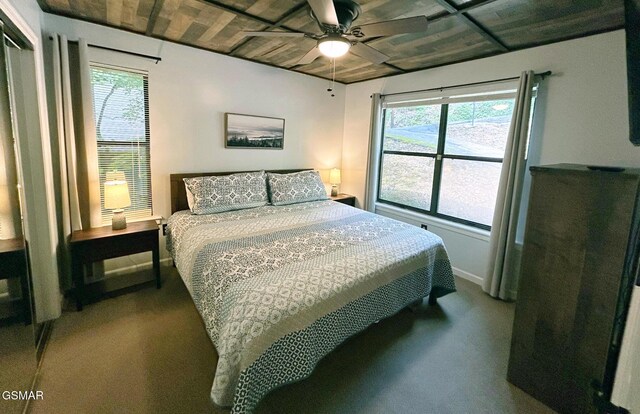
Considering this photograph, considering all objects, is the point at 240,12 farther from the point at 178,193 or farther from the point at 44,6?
the point at 178,193

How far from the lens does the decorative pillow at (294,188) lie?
3514 mm

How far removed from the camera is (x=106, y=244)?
2.55 m

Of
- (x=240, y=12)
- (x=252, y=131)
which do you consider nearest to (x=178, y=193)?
(x=252, y=131)

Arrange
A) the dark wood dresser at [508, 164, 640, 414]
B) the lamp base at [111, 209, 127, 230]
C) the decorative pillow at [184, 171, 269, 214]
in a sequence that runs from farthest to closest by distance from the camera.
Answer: the decorative pillow at [184, 171, 269, 214] < the lamp base at [111, 209, 127, 230] < the dark wood dresser at [508, 164, 640, 414]

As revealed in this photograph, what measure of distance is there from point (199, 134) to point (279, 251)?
203 cm

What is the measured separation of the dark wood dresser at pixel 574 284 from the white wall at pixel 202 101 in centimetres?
307

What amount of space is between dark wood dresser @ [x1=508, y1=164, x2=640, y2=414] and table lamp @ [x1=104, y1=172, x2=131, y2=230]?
321cm

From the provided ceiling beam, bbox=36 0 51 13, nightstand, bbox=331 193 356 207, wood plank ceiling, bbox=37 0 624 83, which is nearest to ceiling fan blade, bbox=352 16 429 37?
wood plank ceiling, bbox=37 0 624 83

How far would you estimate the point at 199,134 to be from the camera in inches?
132

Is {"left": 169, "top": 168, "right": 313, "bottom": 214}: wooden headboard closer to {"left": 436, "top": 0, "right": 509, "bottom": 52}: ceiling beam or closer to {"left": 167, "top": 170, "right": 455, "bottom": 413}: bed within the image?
{"left": 167, "top": 170, "right": 455, "bottom": 413}: bed

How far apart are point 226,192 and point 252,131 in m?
1.01

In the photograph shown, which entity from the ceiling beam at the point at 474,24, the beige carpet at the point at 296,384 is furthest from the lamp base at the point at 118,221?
the ceiling beam at the point at 474,24

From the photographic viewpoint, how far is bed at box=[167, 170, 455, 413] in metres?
1.44

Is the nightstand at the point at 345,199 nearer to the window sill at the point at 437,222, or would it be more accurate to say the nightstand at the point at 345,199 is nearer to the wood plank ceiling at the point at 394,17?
the window sill at the point at 437,222
